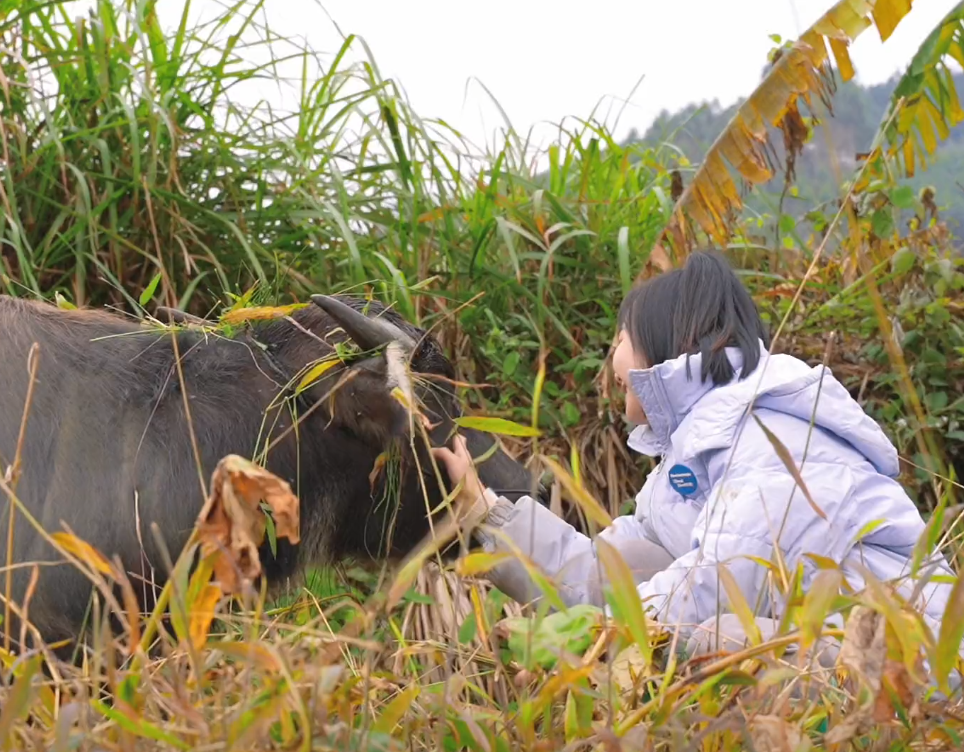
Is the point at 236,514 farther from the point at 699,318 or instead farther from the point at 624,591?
the point at 699,318

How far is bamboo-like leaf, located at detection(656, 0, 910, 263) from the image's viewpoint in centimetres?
423

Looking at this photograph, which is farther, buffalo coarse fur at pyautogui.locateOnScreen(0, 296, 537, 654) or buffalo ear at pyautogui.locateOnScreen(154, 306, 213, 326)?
buffalo ear at pyautogui.locateOnScreen(154, 306, 213, 326)

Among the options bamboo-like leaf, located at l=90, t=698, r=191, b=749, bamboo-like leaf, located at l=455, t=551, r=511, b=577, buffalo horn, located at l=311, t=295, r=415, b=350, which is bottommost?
bamboo-like leaf, located at l=90, t=698, r=191, b=749

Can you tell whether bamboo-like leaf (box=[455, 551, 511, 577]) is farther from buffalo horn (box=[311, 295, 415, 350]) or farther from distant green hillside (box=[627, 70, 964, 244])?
distant green hillside (box=[627, 70, 964, 244])

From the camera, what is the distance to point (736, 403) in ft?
9.03

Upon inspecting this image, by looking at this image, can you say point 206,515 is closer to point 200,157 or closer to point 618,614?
point 618,614

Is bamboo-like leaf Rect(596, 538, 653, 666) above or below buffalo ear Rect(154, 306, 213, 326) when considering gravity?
below

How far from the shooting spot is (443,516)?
3.18m

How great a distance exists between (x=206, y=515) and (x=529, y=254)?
331cm

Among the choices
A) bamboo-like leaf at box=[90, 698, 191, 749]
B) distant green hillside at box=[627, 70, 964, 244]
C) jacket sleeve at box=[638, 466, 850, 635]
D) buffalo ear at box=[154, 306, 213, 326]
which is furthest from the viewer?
distant green hillside at box=[627, 70, 964, 244]

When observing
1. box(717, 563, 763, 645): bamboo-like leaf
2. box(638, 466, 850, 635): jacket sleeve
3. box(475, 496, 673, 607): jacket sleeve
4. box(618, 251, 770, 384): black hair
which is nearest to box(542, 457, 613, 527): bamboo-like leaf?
box(717, 563, 763, 645): bamboo-like leaf

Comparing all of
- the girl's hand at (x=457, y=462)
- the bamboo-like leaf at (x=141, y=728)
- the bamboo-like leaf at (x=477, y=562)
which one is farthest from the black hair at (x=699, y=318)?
the bamboo-like leaf at (x=141, y=728)

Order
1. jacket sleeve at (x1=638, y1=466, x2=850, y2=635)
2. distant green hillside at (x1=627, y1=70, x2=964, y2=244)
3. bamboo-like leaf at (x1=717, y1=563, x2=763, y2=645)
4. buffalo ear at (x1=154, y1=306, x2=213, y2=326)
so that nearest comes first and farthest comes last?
bamboo-like leaf at (x1=717, y1=563, x2=763, y2=645) → jacket sleeve at (x1=638, y1=466, x2=850, y2=635) → buffalo ear at (x1=154, y1=306, x2=213, y2=326) → distant green hillside at (x1=627, y1=70, x2=964, y2=244)

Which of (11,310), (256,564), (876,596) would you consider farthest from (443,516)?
(876,596)
